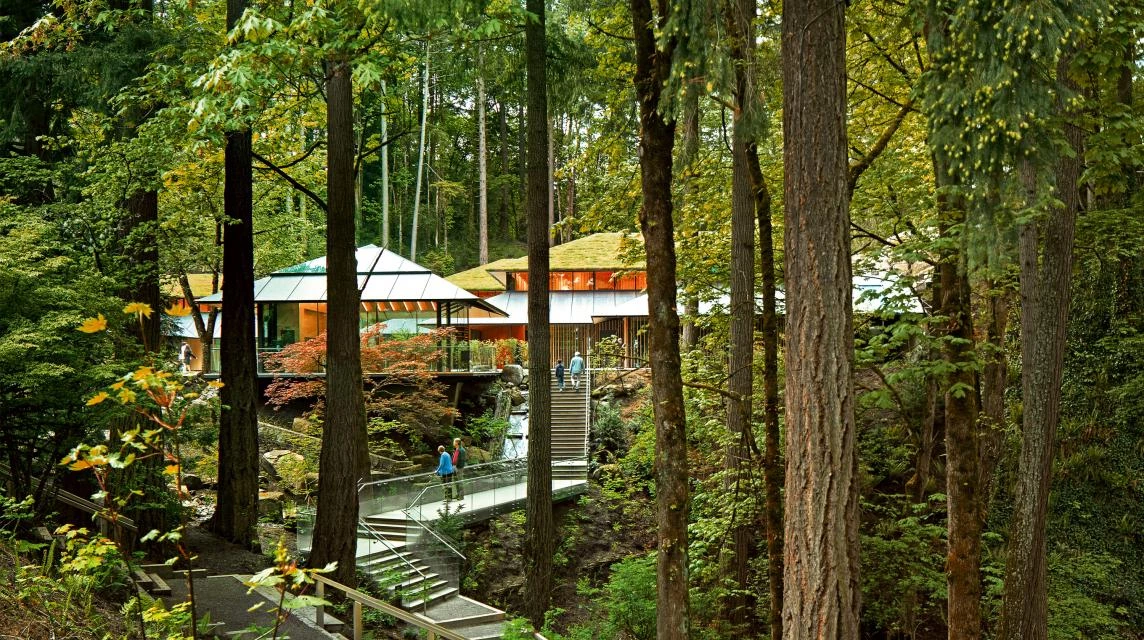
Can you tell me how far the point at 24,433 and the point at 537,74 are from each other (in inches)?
314

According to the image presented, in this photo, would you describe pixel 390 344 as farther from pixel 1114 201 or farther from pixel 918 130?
pixel 1114 201

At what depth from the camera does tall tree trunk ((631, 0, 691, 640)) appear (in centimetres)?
700

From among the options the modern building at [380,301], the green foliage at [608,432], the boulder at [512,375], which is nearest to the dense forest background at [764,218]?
the green foliage at [608,432]

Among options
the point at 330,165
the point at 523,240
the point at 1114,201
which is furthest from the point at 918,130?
the point at 523,240

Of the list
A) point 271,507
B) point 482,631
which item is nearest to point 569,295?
point 271,507

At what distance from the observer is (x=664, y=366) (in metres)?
7.11

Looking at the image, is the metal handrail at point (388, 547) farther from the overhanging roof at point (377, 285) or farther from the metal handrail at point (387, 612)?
the overhanging roof at point (377, 285)

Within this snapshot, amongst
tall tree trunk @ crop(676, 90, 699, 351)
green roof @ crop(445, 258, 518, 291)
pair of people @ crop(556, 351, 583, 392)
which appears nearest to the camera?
tall tree trunk @ crop(676, 90, 699, 351)

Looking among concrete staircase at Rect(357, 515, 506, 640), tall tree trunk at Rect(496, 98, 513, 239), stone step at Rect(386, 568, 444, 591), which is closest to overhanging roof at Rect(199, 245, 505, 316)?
concrete staircase at Rect(357, 515, 506, 640)

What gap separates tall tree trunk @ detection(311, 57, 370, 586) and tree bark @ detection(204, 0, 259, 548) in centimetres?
214

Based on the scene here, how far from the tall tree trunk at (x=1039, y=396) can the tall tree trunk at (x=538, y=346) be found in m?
6.21

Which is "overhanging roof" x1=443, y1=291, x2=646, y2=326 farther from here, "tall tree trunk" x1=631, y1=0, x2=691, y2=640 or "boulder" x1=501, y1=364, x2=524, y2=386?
Answer: "tall tree trunk" x1=631, y1=0, x2=691, y2=640

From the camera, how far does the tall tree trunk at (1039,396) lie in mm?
8641

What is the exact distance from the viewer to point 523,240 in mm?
50688
